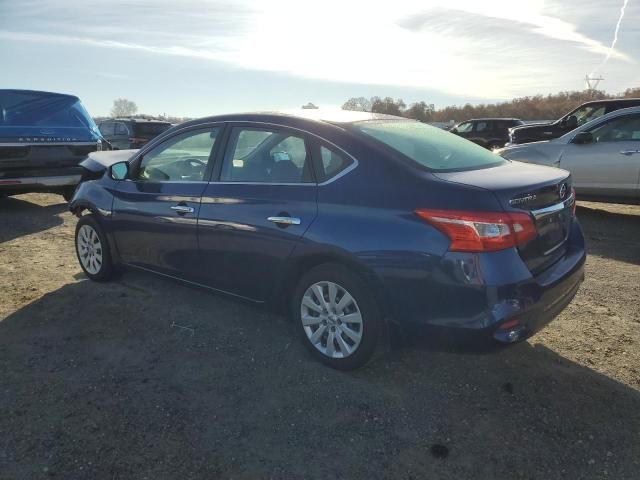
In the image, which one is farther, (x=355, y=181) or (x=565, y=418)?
(x=355, y=181)

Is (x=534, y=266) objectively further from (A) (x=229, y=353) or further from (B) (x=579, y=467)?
(A) (x=229, y=353)

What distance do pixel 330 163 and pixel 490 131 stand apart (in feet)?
65.2

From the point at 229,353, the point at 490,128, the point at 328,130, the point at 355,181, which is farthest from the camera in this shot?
the point at 490,128

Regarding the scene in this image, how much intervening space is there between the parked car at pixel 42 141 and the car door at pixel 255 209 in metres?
5.48

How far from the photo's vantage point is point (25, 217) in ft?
26.6

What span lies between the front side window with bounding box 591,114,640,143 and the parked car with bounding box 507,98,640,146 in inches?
103

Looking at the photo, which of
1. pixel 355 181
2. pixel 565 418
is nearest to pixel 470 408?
pixel 565 418

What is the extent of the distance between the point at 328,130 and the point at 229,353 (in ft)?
5.44

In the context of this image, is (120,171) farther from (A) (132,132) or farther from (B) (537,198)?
(A) (132,132)

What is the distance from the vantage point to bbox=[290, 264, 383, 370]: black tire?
3047 mm

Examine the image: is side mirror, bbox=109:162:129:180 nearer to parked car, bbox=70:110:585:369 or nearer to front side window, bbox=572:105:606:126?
parked car, bbox=70:110:585:369

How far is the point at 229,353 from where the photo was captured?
363cm

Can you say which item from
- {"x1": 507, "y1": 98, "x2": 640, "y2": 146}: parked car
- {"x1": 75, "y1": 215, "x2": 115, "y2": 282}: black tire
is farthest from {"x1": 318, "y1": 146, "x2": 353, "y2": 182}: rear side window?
{"x1": 507, "y1": 98, "x2": 640, "y2": 146}: parked car

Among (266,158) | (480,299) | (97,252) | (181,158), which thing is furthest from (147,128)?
(480,299)
